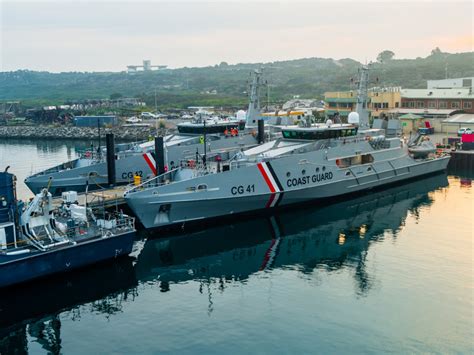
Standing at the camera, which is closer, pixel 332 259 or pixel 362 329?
pixel 362 329

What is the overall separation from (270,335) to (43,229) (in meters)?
9.51

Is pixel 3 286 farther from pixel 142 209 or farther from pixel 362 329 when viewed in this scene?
pixel 362 329

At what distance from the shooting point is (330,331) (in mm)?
15750

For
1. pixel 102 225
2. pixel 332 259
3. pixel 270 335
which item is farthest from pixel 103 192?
pixel 270 335

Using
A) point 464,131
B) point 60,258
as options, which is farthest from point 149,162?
point 464,131

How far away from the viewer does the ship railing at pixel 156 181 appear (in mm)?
25337

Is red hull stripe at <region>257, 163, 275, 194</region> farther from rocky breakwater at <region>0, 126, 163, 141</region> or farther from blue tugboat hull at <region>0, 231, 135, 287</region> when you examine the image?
rocky breakwater at <region>0, 126, 163, 141</region>

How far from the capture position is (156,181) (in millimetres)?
27188

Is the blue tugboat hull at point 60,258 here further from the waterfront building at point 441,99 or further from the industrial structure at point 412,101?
the waterfront building at point 441,99

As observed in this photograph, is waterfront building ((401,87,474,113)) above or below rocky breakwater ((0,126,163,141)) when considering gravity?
above

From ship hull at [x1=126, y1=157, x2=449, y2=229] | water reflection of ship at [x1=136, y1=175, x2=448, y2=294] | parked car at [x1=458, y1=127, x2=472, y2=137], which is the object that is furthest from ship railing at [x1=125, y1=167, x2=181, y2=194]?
parked car at [x1=458, y1=127, x2=472, y2=137]

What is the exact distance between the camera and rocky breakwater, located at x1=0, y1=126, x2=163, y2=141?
71062 mm

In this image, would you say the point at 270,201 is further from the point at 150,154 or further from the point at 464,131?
the point at 464,131

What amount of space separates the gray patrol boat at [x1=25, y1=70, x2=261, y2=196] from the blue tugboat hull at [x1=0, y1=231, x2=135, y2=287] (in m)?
8.35
